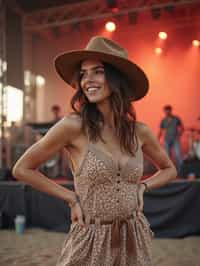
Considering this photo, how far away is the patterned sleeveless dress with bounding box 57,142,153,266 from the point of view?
3.77 feet

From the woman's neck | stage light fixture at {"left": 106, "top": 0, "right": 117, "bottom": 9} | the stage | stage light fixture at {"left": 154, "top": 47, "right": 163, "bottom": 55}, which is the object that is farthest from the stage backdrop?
the woman's neck

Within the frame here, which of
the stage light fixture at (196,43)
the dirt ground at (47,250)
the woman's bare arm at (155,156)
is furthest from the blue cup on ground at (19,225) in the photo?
the stage light fixture at (196,43)

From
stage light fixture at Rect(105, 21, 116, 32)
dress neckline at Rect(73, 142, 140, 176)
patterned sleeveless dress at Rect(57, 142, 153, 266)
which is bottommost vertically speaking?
patterned sleeveless dress at Rect(57, 142, 153, 266)

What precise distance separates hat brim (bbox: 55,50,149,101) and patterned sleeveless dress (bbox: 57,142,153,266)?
0.33 meters

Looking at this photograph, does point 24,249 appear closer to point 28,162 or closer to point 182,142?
point 28,162

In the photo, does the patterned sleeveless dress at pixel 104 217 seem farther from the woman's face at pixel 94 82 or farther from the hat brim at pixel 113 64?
the hat brim at pixel 113 64

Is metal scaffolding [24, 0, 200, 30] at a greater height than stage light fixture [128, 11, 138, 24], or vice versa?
metal scaffolding [24, 0, 200, 30]

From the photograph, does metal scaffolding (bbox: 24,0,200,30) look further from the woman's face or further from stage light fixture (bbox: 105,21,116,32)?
the woman's face

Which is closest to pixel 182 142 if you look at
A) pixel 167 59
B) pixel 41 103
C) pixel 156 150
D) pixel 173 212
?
pixel 167 59

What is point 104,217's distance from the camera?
1162 mm

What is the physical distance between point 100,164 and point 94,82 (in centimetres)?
31

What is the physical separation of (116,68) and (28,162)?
49 centimetres

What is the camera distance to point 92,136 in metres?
1.19

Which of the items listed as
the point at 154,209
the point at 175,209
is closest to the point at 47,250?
the point at 154,209
